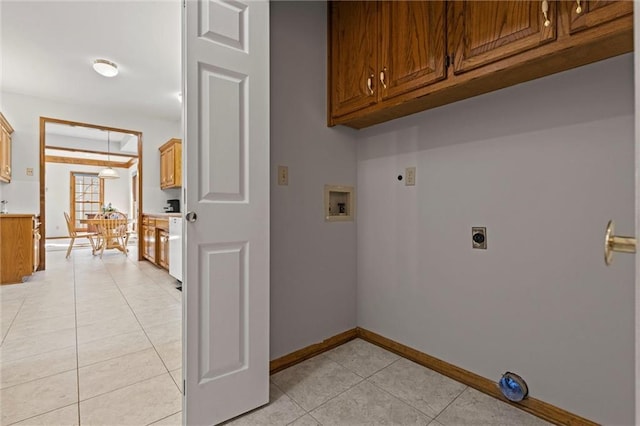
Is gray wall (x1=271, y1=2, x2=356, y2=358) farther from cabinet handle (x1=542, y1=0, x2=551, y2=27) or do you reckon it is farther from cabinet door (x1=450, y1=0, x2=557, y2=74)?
cabinet handle (x1=542, y1=0, x2=551, y2=27)

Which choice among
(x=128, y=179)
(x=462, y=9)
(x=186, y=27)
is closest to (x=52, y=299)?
(x=186, y=27)

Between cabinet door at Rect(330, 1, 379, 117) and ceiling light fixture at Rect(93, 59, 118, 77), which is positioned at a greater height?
ceiling light fixture at Rect(93, 59, 118, 77)

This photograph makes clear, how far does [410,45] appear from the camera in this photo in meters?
1.62

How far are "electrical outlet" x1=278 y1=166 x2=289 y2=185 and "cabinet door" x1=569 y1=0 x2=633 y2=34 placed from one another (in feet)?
4.77

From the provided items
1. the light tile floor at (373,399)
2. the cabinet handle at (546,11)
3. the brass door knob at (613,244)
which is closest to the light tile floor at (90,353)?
the light tile floor at (373,399)

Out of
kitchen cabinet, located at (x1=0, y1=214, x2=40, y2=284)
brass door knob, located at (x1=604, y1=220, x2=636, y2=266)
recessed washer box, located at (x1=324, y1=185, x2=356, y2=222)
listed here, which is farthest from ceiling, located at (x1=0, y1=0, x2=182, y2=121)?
brass door knob, located at (x1=604, y1=220, x2=636, y2=266)

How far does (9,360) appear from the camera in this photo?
1.92m

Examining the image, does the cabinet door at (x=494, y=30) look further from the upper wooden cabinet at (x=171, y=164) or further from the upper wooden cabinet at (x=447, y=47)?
the upper wooden cabinet at (x=171, y=164)

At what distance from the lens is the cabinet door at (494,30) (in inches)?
46.9

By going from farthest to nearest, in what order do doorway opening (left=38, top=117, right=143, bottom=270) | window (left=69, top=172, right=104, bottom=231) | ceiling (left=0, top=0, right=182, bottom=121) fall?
1. window (left=69, top=172, right=104, bottom=231)
2. doorway opening (left=38, top=117, right=143, bottom=270)
3. ceiling (left=0, top=0, right=182, bottom=121)

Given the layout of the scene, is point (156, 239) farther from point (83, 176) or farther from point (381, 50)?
point (83, 176)

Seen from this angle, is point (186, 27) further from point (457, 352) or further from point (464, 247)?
point (457, 352)

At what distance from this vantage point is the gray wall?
1.89m

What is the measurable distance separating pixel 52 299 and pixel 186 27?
11.1 ft
